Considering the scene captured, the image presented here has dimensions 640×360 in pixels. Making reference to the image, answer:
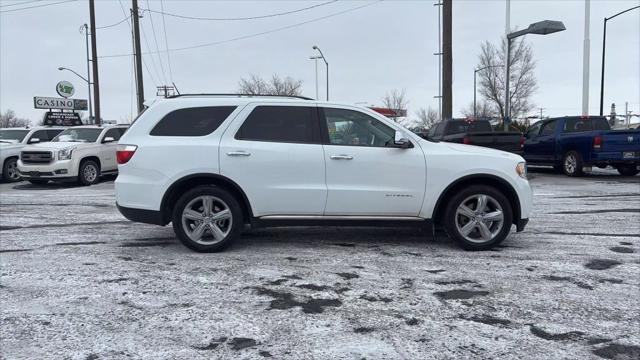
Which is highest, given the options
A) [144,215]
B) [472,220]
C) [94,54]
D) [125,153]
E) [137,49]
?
[94,54]

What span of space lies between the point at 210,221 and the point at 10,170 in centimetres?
1311

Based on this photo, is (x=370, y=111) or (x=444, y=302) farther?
(x=370, y=111)

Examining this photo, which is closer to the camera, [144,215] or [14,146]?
[144,215]

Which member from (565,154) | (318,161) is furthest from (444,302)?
(565,154)

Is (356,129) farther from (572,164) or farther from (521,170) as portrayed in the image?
(572,164)

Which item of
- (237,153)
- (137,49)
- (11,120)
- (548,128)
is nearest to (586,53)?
(548,128)

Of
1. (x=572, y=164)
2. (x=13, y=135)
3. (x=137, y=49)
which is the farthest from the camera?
(x=137, y=49)

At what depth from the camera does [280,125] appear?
590 cm

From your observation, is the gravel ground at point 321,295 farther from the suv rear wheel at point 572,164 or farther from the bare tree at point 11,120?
the bare tree at point 11,120

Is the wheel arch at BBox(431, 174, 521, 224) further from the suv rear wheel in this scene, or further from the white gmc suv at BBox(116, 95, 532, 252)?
the suv rear wheel

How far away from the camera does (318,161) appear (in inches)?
226

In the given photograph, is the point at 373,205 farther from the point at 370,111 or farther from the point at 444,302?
the point at 444,302

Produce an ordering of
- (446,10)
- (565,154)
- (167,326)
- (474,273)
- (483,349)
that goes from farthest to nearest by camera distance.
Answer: (446,10)
(565,154)
(474,273)
(167,326)
(483,349)

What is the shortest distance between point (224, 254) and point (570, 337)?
3617 millimetres
